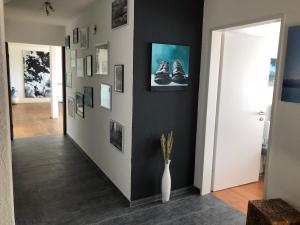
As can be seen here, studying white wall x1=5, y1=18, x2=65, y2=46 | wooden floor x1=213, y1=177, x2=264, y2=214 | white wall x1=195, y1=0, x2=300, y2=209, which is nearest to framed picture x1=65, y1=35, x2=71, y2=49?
white wall x1=5, y1=18, x2=65, y2=46

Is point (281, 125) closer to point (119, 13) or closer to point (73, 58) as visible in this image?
point (119, 13)

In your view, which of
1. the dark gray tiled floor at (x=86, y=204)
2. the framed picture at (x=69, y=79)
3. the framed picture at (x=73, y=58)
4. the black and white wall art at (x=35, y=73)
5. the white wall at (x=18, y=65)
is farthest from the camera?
the black and white wall art at (x=35, y=73)

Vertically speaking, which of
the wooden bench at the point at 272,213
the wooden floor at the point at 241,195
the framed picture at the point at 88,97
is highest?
the framed picture at the point at 88,97

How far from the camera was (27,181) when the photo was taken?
3.48 m

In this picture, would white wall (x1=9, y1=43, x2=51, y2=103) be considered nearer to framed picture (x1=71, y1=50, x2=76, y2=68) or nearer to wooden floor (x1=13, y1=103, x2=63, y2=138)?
wooden floor (x1=13, y1=103, x2=63, y2=138)

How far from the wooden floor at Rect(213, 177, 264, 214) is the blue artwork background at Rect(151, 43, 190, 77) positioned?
1.60 meters

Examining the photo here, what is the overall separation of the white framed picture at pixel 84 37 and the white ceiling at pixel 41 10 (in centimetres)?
30

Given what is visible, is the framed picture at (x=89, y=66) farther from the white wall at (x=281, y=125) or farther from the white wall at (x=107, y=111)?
the white wall at (x=281, y=125)

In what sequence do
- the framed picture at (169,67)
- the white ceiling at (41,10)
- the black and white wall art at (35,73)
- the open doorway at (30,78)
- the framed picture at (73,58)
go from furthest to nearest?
1. the black and white wall art at (35,73)
2. the open doorway at (30,78)
3. the framed picture at (73,58)
4. the white ceiling at (41,10)
5. the framed picture at (169,67)

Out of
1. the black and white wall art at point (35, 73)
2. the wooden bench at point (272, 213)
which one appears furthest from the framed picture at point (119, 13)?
the black and white wall art at point (35, 73)

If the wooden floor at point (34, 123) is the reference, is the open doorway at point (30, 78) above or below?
above

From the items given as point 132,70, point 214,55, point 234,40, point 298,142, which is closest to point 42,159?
point 132,70

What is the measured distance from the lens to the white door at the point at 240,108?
305 centimetres

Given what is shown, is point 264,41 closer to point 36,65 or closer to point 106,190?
point 106,190
